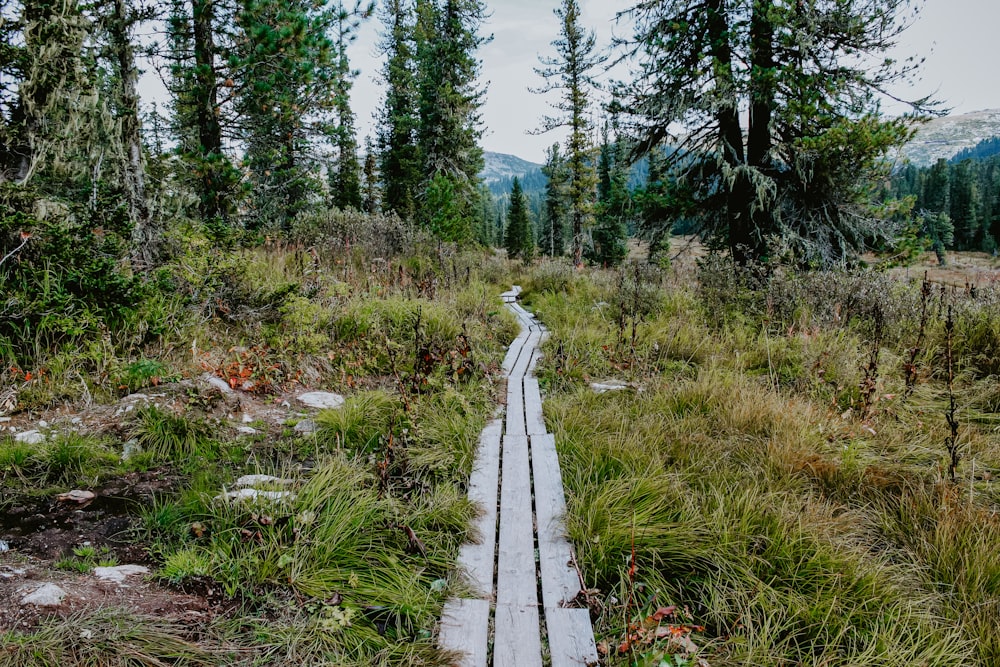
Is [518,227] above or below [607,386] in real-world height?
above

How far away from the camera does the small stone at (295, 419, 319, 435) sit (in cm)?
404

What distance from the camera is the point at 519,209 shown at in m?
45.7

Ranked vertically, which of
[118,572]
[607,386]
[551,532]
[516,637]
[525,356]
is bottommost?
[516,637]

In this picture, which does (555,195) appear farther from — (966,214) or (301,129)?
(966,214)

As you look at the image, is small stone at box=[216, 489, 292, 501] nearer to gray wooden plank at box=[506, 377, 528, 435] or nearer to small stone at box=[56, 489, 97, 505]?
small stone at box=[56, 489, 97, 505]

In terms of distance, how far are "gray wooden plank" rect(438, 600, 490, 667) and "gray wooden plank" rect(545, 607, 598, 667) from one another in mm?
294

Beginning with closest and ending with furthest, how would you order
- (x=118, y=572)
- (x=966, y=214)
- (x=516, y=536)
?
(x=118, y=572), (x=516, y=536), (x=966, y=214)

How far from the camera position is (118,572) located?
7.20 ft

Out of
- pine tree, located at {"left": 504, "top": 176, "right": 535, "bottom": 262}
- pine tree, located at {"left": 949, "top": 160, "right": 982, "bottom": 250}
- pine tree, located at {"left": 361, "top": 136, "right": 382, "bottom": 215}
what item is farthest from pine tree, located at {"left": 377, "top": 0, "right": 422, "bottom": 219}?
pine tree, located at {"left": 949, "top": 160, "right": 982, "bottom": 250}

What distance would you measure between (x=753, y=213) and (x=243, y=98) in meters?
9.21

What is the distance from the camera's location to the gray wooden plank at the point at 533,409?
4.24 meters

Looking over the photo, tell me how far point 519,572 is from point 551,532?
14.9 inches

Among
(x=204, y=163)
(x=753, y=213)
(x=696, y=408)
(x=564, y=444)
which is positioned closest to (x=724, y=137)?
(x=753, y=213)

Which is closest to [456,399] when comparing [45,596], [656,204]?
[45,596]
